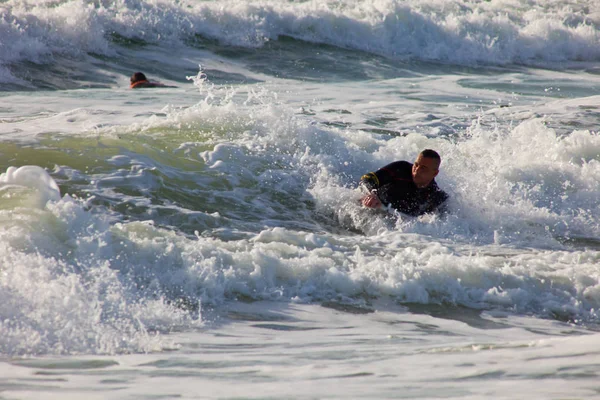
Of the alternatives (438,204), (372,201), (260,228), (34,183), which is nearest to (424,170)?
(438,204)

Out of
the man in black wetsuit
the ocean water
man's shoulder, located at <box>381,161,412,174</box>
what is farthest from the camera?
man's shoulder, located at <box>381,161,412,174</box>

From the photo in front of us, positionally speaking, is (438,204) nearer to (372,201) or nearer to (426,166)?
(426,166)

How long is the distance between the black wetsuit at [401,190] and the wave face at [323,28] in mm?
10154

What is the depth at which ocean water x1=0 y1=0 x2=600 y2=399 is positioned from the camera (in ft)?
11.8

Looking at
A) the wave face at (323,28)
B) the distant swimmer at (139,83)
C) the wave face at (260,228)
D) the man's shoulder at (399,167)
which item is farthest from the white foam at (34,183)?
the wave face at (323,28)

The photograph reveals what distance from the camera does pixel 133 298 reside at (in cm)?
486

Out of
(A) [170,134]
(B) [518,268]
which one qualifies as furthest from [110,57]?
(B) [518,268]

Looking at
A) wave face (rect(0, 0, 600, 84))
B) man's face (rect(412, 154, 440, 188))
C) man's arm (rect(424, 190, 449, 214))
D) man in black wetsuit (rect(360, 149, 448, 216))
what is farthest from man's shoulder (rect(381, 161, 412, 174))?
wave face (rect(0, 0, 600, 84))

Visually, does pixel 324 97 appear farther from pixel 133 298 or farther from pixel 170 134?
A: pixel 133 298

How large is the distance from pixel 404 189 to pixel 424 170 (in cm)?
35

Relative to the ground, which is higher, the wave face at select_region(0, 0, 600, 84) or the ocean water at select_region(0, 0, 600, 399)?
the wave face at select_region(0, 0, 600, 84)

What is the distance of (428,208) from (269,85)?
1012cm

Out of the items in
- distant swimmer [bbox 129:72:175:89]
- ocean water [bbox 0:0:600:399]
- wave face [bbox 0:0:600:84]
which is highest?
wave face [bbox 0:0:600:84]

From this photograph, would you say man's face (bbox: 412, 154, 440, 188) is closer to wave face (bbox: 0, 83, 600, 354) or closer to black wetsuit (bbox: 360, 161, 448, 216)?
black wetsuit (bbox: 360, 161, 448, 216)
